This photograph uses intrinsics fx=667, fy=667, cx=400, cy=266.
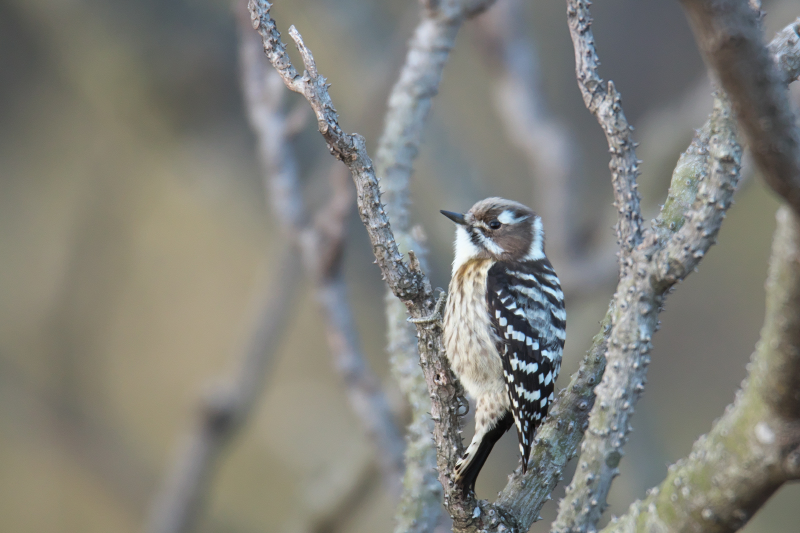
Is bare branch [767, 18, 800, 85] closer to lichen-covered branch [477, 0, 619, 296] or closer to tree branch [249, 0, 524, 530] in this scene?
tree branch [249, 0, 524, 530]

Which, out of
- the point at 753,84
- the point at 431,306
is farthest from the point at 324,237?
the point at 753,84

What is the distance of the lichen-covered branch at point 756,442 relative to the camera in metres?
0.98

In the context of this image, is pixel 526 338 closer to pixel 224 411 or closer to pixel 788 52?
pixel 788 52

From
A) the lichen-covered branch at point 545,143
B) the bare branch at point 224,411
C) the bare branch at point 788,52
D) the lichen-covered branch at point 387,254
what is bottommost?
the lichen-covered branch at point 387,254

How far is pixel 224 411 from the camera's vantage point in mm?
4500

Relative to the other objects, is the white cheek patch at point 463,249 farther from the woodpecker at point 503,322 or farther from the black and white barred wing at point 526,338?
the black and white barred wing at point 526,338

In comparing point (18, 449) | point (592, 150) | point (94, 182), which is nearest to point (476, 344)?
point (94, 182)

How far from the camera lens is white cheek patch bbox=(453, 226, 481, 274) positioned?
3.31 metres

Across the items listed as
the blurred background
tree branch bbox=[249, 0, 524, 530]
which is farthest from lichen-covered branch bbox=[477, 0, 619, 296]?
tree branch bbox=[249, 0, 524, 530]

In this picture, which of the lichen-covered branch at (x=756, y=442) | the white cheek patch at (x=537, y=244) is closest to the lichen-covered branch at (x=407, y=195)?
the white cheek patch at (x=537, y=244)

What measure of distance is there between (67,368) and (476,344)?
16.2ft

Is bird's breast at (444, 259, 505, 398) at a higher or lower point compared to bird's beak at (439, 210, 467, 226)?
lower

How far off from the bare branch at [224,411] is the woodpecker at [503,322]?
1.54 metres

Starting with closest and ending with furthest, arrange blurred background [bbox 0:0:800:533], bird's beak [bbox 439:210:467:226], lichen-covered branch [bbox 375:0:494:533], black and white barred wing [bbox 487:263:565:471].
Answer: lichen-covered branch [bbox 375:0:494:533], black and white barred wing [bbox 487:263:565:471], bird's beak [bbox 439:210:467:226], blurred background [bbox 0:0:800:533]
